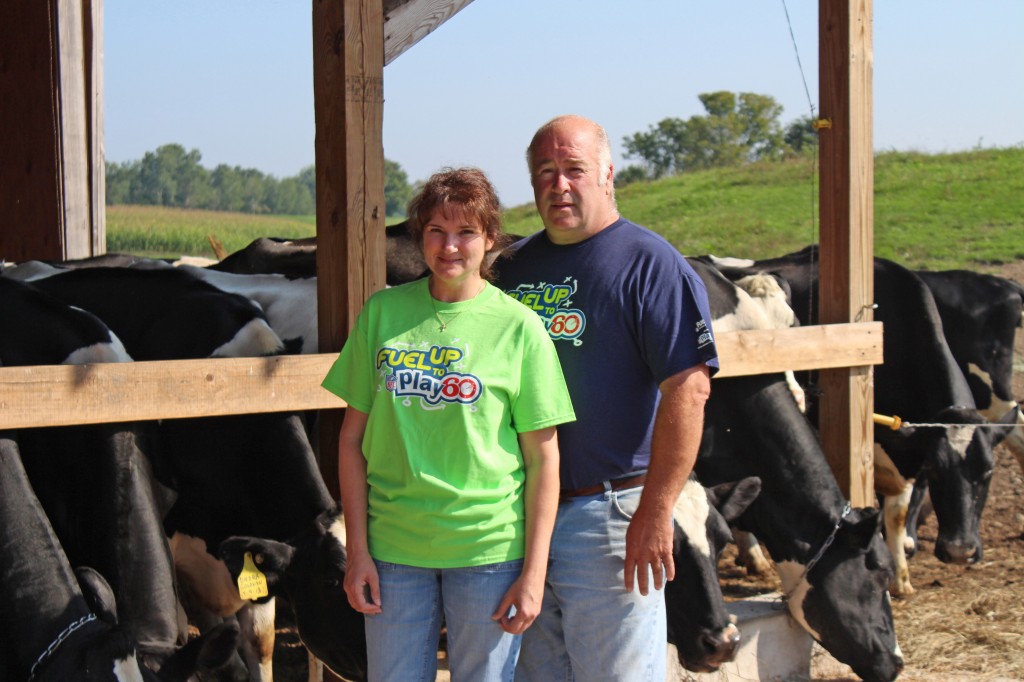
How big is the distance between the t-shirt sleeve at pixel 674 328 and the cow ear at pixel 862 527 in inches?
92.1

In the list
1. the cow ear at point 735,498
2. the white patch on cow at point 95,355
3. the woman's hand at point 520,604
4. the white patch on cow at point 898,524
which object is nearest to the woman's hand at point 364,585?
the woman's hand at point 520,604

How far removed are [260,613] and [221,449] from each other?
0.75 metres

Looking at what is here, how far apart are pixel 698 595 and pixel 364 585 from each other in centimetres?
172

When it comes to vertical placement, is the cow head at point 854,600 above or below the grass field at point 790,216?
below

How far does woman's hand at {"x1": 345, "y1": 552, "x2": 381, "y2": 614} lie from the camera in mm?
2682

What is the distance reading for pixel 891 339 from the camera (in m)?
7.88

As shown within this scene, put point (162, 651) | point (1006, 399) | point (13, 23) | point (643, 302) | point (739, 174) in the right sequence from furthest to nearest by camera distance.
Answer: point (739, 174) → point (1006, 399) → point (13, 23) → point (162, 651) → point (643, 302)

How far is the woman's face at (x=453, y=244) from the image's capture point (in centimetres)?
272

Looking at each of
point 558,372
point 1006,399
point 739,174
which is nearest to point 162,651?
point 558,372

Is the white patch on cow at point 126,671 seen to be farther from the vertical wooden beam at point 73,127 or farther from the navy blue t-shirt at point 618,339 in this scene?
the vertical wooden beam at point 73,127

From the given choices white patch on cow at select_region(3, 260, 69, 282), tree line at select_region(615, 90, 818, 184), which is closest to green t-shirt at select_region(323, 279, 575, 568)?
white patch on cow at select_region(3, 260, 69, 282)

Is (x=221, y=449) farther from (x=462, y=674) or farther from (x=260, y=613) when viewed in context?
(x=462, y=674)

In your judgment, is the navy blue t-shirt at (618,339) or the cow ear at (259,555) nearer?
the navy blue t-shirt at (618,339)

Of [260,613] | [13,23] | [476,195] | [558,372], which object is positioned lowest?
[260,613]
